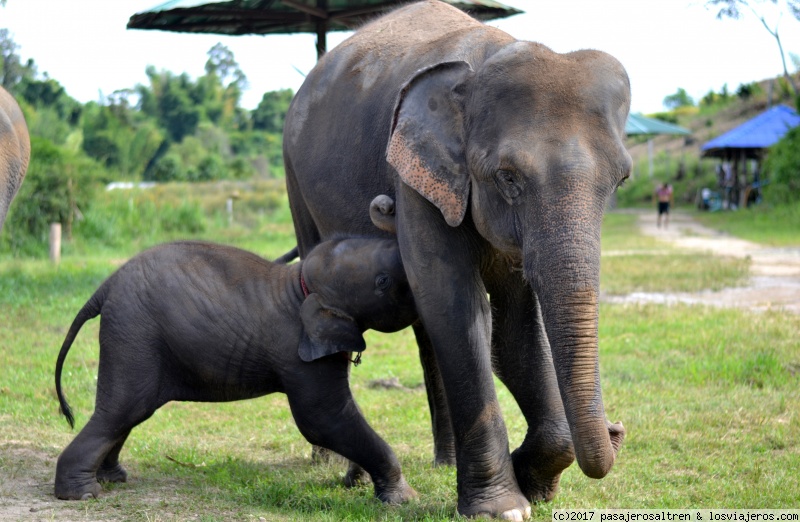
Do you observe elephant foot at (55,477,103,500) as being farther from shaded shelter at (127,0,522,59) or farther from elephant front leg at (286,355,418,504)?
shaded shelter at (127,0,522,59)

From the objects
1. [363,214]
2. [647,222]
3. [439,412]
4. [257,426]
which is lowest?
[647,222]

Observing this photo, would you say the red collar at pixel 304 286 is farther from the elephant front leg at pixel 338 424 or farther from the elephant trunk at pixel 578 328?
the elephant trunk at pixel 578 328

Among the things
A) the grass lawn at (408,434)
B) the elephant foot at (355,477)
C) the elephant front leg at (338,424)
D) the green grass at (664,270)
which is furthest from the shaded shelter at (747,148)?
the elephant front leg at (338,424)

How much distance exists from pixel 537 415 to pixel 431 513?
2.19ft

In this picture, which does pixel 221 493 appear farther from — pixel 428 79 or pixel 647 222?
pixel 647 222

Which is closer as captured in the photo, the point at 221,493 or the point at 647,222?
the point at 221,493

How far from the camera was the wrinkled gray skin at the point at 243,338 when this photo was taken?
4.96 m

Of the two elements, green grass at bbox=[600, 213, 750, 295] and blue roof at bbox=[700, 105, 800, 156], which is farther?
blue roof at bbox=[700, 105, 800, 156]

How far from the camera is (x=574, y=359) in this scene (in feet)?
12.8

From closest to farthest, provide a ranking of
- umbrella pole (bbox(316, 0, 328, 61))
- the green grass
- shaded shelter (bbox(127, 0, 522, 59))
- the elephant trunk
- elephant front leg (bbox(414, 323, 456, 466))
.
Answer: the elephant trunk → elephant front leg (bbox(414, 323, 456, 466)) → shaded shelter (bbox(127, 0, 522, 59)) → umbrella pole (bbox(316, 0, 328, 61)) → the green grass

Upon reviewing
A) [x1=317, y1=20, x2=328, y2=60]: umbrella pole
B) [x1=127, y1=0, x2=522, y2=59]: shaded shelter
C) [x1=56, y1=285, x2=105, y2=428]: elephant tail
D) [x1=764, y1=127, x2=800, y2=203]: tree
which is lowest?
[x1=764, y1=127, x2=800, y2=203]: tree

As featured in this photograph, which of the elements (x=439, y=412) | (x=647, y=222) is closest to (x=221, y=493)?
(x=439, y=412)

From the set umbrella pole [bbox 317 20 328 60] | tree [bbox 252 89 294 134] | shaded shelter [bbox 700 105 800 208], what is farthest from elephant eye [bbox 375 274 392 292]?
tree [bbox 252 89 294 134]

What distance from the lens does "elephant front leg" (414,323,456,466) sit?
19.4 ft
